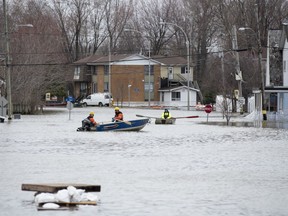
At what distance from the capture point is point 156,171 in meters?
26.6

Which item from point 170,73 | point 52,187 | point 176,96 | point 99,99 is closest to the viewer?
point 52,187

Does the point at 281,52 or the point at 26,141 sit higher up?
the point at 281,52

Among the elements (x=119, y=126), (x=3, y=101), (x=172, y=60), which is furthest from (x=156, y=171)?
(x=172, y=60)

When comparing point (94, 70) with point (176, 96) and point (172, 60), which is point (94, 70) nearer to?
point (172, 60)

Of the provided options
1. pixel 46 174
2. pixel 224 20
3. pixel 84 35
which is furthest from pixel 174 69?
pixel 46 174

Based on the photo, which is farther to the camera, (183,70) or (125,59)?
(183,70)

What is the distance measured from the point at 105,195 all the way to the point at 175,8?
107 metres

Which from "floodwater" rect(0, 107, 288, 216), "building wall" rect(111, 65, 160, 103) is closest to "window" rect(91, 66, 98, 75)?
"building wall" rect(111, 65, 160, 103)

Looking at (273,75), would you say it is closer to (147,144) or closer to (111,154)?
(147,144)

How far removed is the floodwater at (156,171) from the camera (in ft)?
63.0

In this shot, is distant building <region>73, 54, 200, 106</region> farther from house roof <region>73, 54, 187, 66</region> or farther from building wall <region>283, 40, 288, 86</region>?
building wall <region>283, 40, 288, 86</region>

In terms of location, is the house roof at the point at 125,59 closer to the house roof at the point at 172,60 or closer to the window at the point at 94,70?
the house roof at the point at 172,60

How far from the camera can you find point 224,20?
9138 cm

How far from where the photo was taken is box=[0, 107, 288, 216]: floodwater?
755 inches
